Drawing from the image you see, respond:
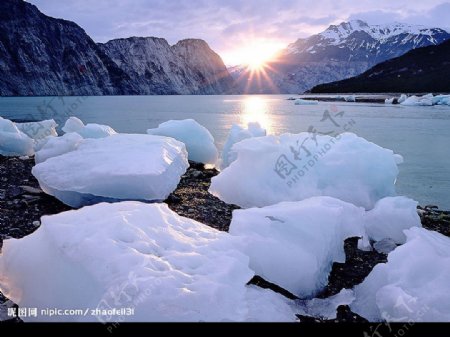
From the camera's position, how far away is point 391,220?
5.94m

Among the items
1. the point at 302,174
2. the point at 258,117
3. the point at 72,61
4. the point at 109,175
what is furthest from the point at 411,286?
the point at 72,61

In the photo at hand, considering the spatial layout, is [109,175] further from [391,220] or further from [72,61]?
[72,61]

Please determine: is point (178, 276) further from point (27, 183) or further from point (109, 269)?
point (27, 183)

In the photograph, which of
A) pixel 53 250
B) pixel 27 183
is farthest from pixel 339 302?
pixel 27 183

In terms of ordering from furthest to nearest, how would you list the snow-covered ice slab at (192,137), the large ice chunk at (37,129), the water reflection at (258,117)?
the water reflection at (258,117) → the large ice chunk at (37,129) → the snow-covered ice slab at (192,137)

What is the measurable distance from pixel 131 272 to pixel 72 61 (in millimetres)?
131617

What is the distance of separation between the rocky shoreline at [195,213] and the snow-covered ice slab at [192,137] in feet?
4.89

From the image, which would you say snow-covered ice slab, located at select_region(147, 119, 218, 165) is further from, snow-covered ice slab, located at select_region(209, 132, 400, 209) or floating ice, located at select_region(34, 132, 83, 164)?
snow-covered ice slab, located at select_region(209, 132, 400, 209)

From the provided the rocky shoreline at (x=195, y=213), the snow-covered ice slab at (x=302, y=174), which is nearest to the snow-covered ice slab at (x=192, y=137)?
the rocky shoreline at (x=195, y=213)

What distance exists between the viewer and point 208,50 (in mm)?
195625

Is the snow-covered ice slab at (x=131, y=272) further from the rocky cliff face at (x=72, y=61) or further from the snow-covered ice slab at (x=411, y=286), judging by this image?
the rocky cliff face at (x=72, y=61)

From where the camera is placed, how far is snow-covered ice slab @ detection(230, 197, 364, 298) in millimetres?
4176

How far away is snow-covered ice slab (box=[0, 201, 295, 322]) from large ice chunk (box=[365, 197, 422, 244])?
2.65 meters

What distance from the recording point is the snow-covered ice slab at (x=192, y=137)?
10.9m
